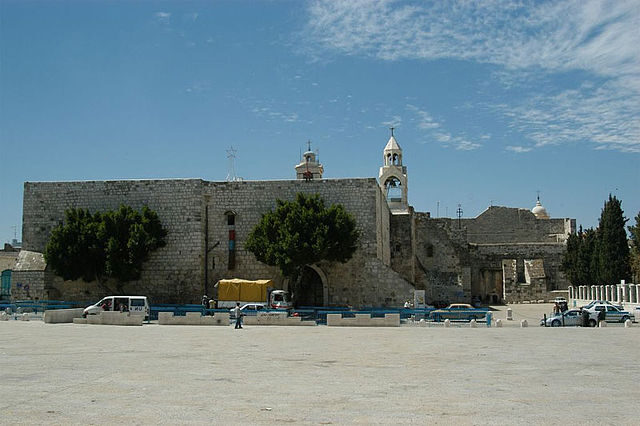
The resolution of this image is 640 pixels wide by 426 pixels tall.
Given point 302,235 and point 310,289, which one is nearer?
point 302,235

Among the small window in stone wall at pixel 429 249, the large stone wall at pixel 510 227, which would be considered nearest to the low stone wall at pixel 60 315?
the small window in stone wall at pixel 429 249

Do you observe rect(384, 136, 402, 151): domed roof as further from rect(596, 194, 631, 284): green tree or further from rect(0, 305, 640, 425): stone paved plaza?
rect(0, 305, 640, 425): stone paved plaza

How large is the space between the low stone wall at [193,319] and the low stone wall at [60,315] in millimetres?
3703

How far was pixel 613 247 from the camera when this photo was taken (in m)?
35.7

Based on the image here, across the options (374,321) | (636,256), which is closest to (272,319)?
(374,321)

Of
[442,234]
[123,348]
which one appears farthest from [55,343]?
[442,234]

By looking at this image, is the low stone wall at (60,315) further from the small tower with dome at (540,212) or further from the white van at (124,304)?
the small tower with dome at (540,212)

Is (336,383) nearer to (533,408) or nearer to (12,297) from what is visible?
(533,408)

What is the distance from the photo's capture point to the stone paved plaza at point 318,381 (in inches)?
298

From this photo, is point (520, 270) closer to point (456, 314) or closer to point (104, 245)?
point (456, 314)

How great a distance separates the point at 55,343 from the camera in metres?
16.0

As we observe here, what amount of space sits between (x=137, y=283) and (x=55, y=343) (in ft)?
55.9

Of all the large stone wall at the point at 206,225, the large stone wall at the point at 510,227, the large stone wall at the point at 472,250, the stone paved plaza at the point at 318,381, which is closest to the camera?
the stone paved plaza at the point at 318,381

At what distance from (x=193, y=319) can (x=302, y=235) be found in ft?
22.5
